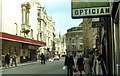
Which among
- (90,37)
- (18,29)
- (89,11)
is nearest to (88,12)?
(89,11)

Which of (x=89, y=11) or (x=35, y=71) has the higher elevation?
(x=89, y=11)

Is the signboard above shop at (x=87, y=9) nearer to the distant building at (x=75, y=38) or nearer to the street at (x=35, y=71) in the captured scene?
the street at (x=35, y=71)

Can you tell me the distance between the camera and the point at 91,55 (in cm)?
2159

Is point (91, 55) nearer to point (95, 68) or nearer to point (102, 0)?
point (95, 68)

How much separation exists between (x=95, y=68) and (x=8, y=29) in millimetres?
29776

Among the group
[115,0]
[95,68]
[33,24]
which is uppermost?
[33,24]

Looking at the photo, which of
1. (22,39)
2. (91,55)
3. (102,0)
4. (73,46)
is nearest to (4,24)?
(22,39)

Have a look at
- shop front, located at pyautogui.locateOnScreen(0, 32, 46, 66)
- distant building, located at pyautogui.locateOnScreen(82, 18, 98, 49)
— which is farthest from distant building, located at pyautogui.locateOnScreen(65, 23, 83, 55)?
shop front, located at pyautogui.locateOnScreen(0, 32, 46, 66)

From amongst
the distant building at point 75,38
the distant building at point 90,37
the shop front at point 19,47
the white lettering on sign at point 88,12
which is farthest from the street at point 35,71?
the distant building at point 75,38

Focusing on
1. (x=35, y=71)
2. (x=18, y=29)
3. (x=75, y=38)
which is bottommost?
(x=35, y=71)

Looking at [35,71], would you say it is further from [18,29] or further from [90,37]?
[90,37]

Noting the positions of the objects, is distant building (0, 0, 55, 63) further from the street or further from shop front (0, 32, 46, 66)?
the street

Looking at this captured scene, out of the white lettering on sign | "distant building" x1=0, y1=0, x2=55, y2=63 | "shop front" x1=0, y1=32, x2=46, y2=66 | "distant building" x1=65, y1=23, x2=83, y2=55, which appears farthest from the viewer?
"distant building" x1=65, y1=23, x2=83, y2=55

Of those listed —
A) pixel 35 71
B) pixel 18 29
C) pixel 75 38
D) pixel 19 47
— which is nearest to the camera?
pixel 35 71
